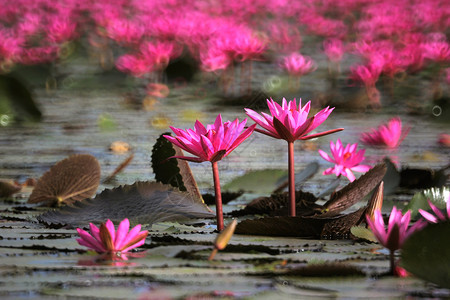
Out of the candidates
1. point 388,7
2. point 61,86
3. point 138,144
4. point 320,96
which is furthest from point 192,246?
point 388,7

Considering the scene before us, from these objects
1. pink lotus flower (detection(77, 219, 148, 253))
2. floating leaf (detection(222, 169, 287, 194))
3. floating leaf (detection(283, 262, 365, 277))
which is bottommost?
floating leaf (detection(283, 262, 365, 277))

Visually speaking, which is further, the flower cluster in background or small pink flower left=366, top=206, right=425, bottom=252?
the flower cluster in background

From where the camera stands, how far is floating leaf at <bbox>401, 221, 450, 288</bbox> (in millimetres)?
1141

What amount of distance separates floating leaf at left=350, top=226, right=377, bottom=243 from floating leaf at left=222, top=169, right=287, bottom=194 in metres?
0.73

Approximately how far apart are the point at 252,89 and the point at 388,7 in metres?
3.94

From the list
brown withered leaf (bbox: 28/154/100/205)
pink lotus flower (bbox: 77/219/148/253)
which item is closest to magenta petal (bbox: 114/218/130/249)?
pink lotus flower (bbox: 77/219/148/253)

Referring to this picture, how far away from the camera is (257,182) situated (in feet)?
7.39

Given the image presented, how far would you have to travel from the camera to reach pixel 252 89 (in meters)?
4.94

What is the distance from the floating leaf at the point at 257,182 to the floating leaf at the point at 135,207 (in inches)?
21.1

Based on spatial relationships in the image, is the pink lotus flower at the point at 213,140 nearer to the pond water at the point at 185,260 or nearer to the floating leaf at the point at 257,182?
the pond water at the point at 185,260

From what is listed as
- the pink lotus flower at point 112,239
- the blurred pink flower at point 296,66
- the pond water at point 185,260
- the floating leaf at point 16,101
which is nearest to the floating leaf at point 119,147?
the pond water at point 185,260

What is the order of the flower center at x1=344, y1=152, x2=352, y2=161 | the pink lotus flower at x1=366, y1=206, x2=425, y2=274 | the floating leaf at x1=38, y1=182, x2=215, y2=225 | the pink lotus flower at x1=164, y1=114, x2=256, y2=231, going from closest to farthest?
the pink lotus flower at x1=366, y1=206, x2=425, y2=274
the pink lotus flower at x1=164, y1=114, x2=256, y2=231
the floating leaf at x1=38, y1=182, x2=215, y2=225
the flower center at x1=344, y1=152, x2=352, y2=161

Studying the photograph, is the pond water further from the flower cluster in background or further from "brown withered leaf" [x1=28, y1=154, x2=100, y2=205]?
the flower cluster in background

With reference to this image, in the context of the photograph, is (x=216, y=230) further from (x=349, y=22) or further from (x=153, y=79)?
(x=349, y=22)
